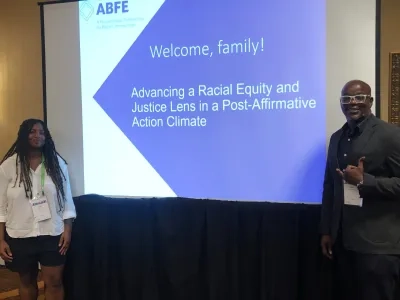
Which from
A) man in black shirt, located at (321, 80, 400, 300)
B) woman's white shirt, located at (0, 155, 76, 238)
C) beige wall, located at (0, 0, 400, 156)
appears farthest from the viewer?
beige wall, located at (0, 0, 400, 156)

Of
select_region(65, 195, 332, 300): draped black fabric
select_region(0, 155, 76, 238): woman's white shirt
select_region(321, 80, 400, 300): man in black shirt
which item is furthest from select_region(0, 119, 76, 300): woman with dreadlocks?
select_region(321, 80, 400, 300): man in black shirt

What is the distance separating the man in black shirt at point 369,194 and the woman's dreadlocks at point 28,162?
1.65 metres

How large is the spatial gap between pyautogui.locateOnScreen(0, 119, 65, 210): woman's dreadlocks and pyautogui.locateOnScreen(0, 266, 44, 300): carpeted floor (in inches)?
47.1

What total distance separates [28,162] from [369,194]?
196cm

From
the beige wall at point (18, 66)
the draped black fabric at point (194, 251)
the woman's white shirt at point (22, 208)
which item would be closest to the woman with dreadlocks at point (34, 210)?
the woman's white shirt at point (22, 208)

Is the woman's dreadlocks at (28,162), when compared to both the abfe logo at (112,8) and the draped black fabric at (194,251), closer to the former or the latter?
the draped black fabric at (194,251)

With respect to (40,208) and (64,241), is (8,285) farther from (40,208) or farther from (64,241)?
(40,208)

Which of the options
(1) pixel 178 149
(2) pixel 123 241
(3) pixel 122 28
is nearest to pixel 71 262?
(2) pixel 123 241

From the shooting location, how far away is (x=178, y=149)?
2.91 meters

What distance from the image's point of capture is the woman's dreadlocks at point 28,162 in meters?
2.75

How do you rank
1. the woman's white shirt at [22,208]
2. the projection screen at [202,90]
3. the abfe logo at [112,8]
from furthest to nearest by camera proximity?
the abfe logo at [112,8], the woman's white shirt at [22,208], the projection screen at [202,90]

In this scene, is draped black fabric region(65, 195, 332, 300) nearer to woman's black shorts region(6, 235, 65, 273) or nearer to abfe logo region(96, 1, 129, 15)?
woman's black shorts region(6, 235, 65, 273)

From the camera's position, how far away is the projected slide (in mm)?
2621

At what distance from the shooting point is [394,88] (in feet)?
10.1
